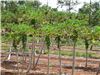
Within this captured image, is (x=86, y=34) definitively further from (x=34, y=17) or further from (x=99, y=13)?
(x=99, y=13)

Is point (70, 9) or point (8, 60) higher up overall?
point (70, 9)

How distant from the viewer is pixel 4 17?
33.7 m

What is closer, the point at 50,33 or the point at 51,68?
the point at 50,33

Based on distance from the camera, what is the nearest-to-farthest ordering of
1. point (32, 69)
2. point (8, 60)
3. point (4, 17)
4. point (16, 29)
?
point (16, 29) < point (32, 69) < point (4, 17) < point (8, 60)

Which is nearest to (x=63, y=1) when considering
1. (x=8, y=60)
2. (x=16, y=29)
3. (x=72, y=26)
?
(x=8, y=60)

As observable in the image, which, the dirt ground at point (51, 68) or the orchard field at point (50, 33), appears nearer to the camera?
the orchard field at point (50, 33)

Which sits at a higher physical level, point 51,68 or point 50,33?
point 50,33

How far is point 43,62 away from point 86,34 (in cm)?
1354

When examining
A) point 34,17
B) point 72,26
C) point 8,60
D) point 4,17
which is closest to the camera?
point 72,26

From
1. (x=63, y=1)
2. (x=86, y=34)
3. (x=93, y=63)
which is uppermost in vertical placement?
(x=63, y=1)

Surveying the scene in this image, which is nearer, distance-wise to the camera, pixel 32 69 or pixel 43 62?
pixel 32 69

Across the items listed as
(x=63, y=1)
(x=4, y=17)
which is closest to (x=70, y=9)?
(x=63, y=1)

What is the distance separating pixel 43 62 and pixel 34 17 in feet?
30.7

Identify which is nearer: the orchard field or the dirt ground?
the orchard field
